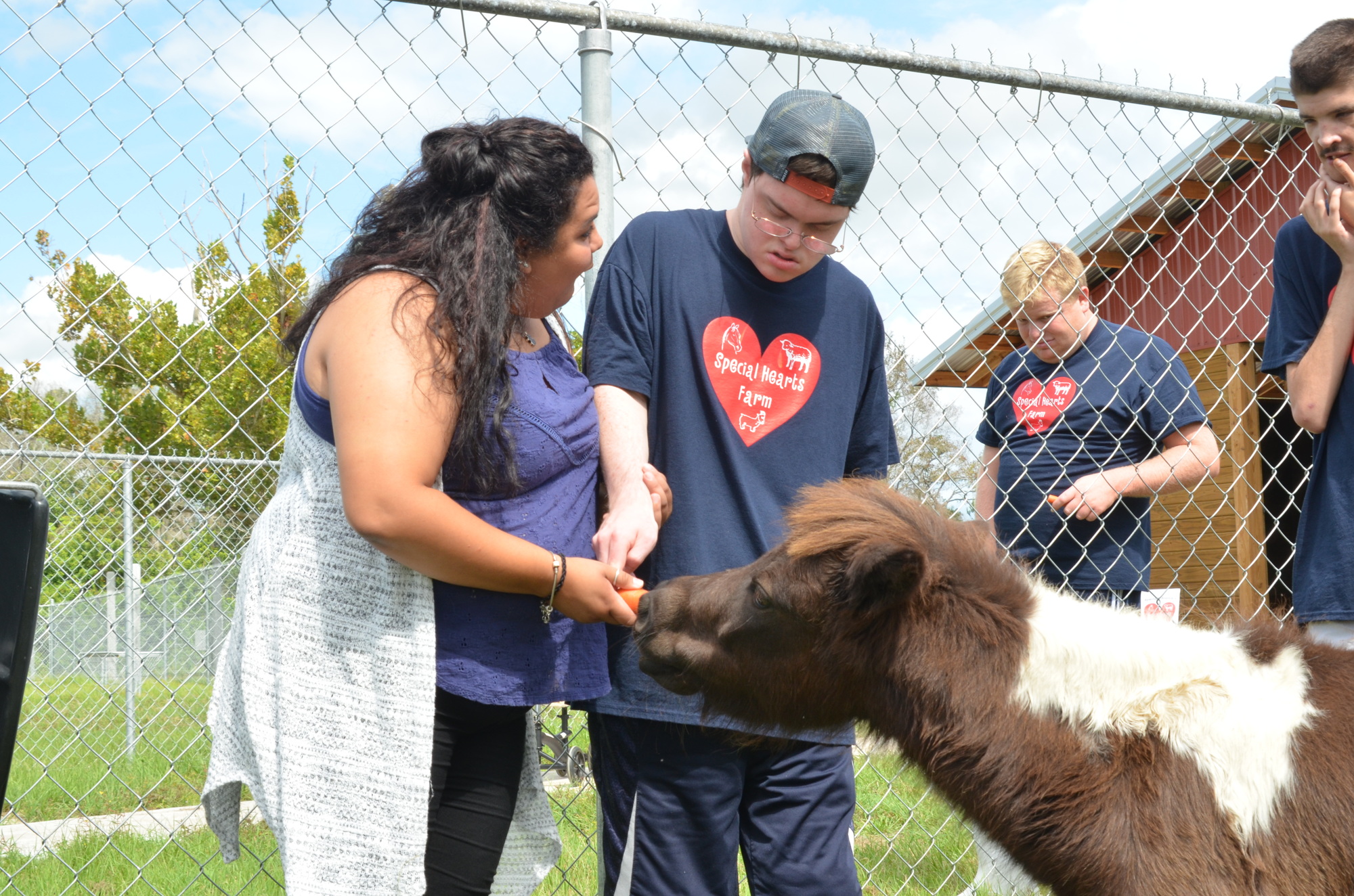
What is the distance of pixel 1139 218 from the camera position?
10016 mm

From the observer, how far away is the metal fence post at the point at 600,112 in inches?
117

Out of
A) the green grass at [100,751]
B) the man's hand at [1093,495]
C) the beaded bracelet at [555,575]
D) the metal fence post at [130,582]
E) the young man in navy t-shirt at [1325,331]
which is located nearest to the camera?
the beaded bracelet at [555,575]

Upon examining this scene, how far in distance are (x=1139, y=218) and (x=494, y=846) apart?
375 inches

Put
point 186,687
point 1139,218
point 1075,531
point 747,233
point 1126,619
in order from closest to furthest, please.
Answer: point 1126,619
point 747,233
point 1075,531
point 186,687
point 1139,218

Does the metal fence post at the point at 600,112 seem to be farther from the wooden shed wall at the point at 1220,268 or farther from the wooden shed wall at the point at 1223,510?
the wooden shed wall at the point at 1223,510

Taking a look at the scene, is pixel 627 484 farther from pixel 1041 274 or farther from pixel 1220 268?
pixel 1220 268

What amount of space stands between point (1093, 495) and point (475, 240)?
9.24ft

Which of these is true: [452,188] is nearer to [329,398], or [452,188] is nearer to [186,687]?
[329,398]

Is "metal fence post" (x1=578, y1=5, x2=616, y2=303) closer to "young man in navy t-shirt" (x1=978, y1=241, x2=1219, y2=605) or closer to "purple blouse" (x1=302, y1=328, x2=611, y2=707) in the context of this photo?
"purple blouse" (x1=302, y1=328, x2=611, y2=707)

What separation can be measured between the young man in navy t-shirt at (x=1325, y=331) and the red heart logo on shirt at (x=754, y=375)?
1535 millimetres

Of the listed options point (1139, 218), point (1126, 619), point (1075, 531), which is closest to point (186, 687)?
point (1075, 531)

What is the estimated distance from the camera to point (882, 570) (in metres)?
2.47

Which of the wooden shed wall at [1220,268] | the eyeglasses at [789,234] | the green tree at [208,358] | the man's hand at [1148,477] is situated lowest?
the wooden shed wall at [1220,268]

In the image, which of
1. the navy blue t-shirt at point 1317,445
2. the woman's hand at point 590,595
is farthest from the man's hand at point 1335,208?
the woman's hand at point 590,595
